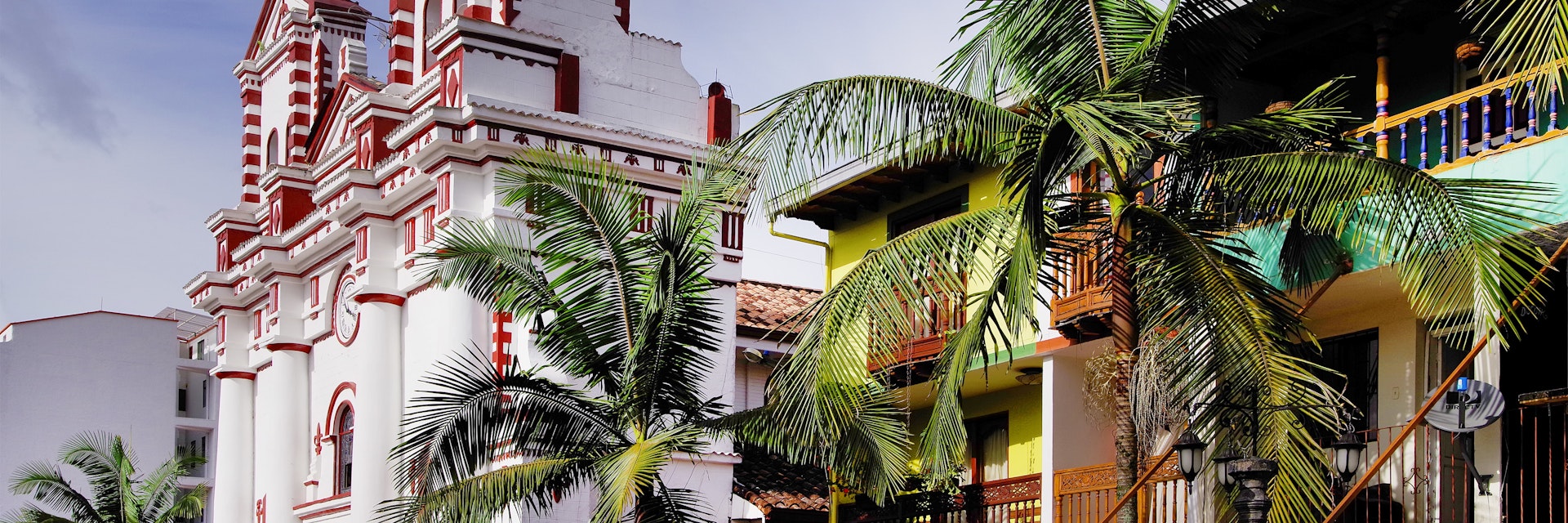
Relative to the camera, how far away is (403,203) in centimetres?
2772

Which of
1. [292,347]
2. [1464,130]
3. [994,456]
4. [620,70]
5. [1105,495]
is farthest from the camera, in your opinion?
[292,347]

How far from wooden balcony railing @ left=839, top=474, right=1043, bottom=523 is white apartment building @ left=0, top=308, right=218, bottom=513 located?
34463mm

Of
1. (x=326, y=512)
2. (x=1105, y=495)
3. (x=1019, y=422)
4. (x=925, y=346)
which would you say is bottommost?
(x=326, y=512)

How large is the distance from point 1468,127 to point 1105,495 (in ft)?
15.5

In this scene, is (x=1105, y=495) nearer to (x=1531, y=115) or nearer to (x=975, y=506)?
(x=975, y=506)

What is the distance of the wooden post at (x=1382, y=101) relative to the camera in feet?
52.1

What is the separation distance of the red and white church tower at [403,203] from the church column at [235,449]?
0.10 feet

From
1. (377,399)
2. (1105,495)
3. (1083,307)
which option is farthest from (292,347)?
(1105,495)

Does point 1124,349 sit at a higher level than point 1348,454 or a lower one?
higher

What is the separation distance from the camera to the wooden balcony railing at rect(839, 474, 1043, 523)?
19797 millimetres

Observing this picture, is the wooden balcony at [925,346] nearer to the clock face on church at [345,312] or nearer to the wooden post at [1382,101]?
the wooden post at [1382,101]

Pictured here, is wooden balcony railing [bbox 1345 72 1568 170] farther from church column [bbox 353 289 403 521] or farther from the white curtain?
church column [bbox 353 289 403 521]

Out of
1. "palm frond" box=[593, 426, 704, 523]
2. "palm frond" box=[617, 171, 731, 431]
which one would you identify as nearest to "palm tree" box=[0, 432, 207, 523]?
"palm frond" box=[617, 171, 731, 431]

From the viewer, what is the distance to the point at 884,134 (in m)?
14.1
